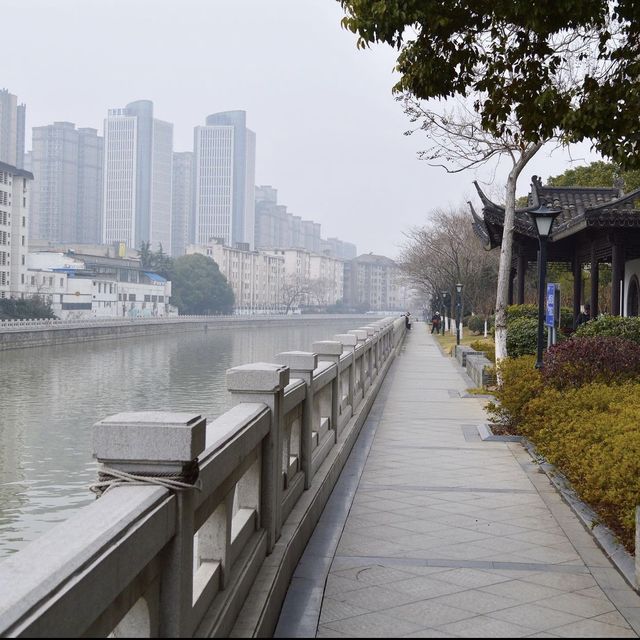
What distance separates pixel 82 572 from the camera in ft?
6.75

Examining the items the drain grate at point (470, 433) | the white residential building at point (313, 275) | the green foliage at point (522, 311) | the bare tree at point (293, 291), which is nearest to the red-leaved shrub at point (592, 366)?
the drain grate at point (470, 433)

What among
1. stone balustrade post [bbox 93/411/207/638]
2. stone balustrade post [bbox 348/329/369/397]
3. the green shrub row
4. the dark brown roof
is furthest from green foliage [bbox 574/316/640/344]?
stone balustrade post [bbox 93/411/207/638]

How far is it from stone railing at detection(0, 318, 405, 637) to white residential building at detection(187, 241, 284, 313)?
134143 millimetres

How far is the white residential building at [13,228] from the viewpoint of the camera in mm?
76062

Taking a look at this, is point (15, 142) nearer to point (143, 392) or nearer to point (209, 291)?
point (209, 291)

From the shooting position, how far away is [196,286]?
110250 millimetres

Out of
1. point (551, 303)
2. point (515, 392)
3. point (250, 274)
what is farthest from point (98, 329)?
point (250, 274)

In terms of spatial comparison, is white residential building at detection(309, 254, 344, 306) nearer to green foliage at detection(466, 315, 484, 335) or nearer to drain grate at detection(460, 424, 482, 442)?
green foliage at detection(466, 315, 484, 335)

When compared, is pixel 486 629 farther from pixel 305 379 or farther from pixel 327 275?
pixel 327 275

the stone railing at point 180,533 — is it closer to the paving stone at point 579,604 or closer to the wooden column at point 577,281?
the paving stone at point 579,604

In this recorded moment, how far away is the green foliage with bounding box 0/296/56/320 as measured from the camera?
216 ft

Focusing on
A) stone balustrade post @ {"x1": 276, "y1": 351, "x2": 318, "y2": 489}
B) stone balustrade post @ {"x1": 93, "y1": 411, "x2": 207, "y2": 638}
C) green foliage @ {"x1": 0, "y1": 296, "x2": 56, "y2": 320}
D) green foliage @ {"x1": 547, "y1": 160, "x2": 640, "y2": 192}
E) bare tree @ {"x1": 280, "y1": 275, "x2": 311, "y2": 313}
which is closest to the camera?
stone balustrade post @ {"x1": 93, "y1": 411, "x2": 207, "y2": 638}

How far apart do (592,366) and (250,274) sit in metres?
148

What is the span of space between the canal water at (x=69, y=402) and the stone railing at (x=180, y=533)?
21.8ft
